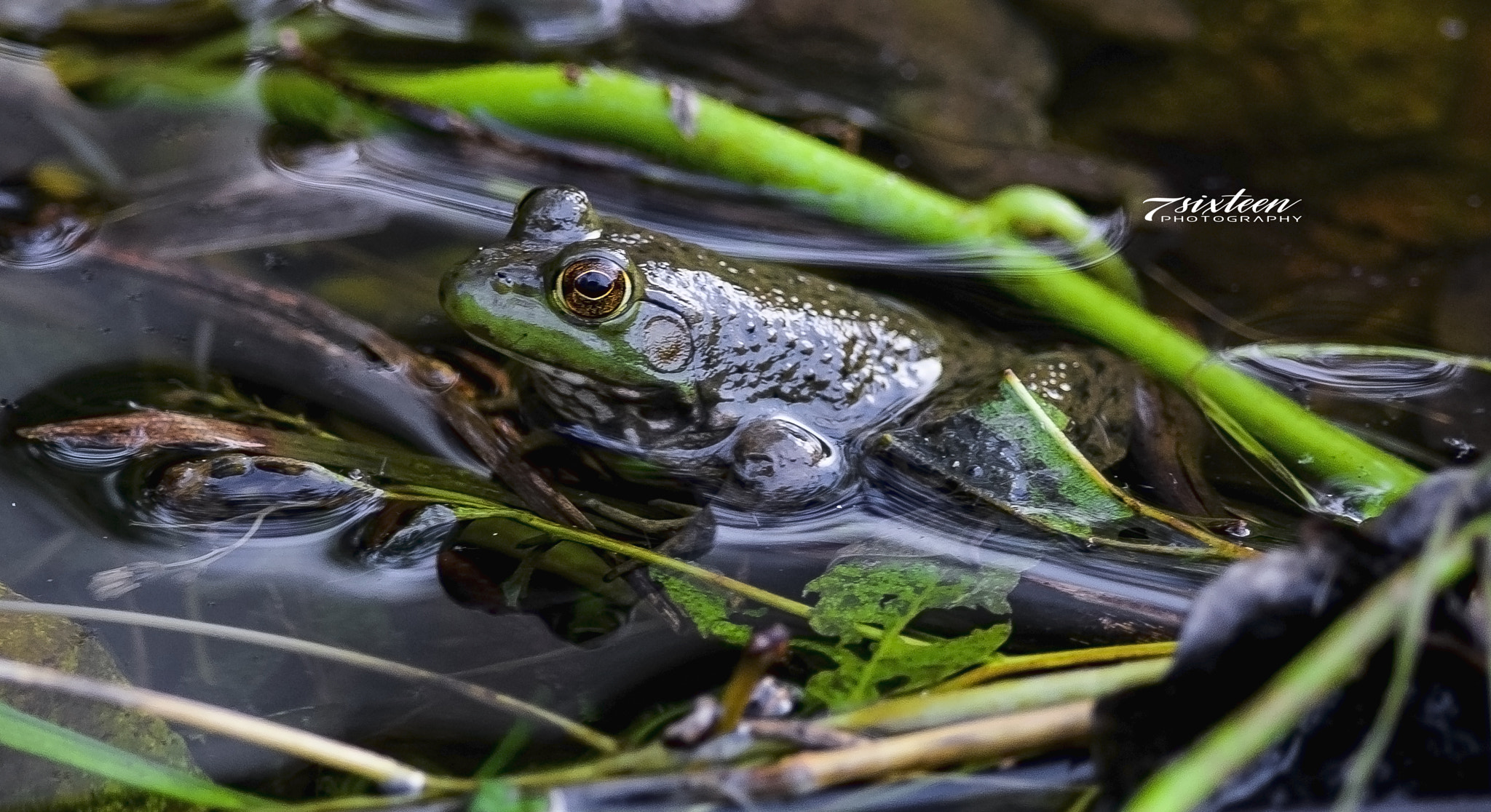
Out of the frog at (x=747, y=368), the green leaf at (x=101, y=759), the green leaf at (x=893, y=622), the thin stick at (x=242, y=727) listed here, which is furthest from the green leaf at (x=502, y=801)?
the frog at (x=747, y=368)

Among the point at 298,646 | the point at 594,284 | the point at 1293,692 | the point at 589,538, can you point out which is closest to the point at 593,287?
the point at 594,284

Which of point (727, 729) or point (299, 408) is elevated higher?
point (727, 729)

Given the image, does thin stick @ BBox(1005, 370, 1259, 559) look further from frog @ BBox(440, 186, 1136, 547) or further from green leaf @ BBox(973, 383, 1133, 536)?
frog @ BBox(440, 186, 1136, 547)

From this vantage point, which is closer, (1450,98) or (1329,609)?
(1329,609)

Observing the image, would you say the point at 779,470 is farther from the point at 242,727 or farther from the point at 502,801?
the point at 242,727

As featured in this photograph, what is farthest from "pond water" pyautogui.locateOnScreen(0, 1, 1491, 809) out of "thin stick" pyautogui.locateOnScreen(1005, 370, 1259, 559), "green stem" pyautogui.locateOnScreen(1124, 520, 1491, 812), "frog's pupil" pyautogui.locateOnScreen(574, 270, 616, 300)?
"frog's pupil" pyautogui.locateOnScreen(574, 270, 616, 300)

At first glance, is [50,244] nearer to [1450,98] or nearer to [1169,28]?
[1169,28]

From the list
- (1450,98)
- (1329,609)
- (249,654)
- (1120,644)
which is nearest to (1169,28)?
(1450,98)

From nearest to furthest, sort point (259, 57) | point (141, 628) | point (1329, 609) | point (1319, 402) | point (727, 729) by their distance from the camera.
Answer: point (1329, 609), point (727, 729), point (141, 628), point (1319, 402), point (259, 57)
